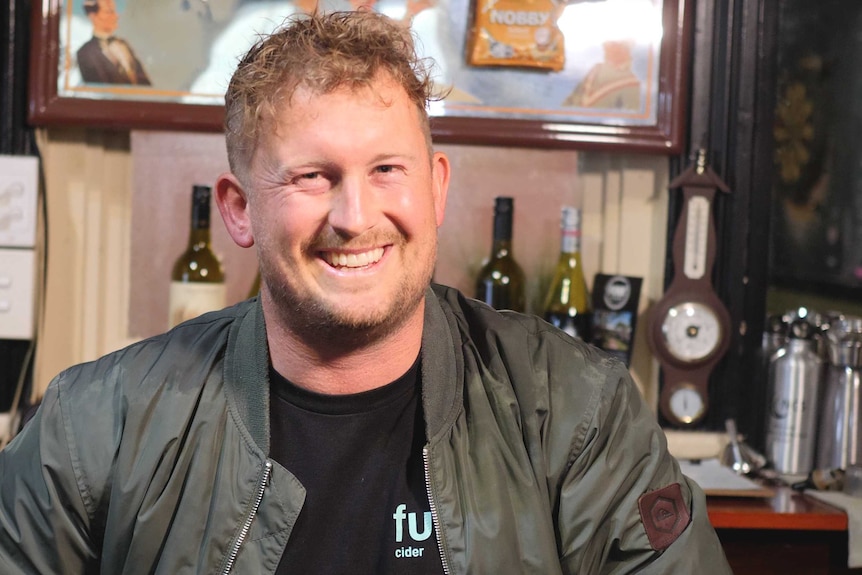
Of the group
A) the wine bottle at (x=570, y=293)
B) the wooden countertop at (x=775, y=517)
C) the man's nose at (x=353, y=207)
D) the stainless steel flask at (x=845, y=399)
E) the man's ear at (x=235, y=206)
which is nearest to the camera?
the man's nose at (x=353, y=207)

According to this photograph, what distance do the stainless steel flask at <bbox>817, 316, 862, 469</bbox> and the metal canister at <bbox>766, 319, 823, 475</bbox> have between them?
0.03 meters

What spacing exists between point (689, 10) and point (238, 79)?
1146mm

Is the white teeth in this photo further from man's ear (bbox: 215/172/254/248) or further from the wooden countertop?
the wooden countertop

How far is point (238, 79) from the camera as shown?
123 cm

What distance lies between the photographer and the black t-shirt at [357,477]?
1.16 meters

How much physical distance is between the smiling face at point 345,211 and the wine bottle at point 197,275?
2.50ft

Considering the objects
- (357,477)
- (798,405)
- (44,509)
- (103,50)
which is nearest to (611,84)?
(798,405)

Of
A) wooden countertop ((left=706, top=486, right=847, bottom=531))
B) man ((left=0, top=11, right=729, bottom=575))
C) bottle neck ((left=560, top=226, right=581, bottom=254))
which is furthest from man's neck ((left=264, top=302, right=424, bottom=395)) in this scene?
bottle neck ((left=560, top=226, right=581, bottom=254))

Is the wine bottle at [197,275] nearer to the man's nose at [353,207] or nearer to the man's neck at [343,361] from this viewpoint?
the man's neck at [343,361]

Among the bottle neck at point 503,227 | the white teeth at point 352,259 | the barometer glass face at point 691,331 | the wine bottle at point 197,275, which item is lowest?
the barometer glass face at point 691,331

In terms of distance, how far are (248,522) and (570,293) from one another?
107cm

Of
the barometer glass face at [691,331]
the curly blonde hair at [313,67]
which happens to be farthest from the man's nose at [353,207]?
the barometer glass face at [691,331]

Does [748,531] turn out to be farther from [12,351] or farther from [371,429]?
[12,351]

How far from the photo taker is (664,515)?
1.18 m
